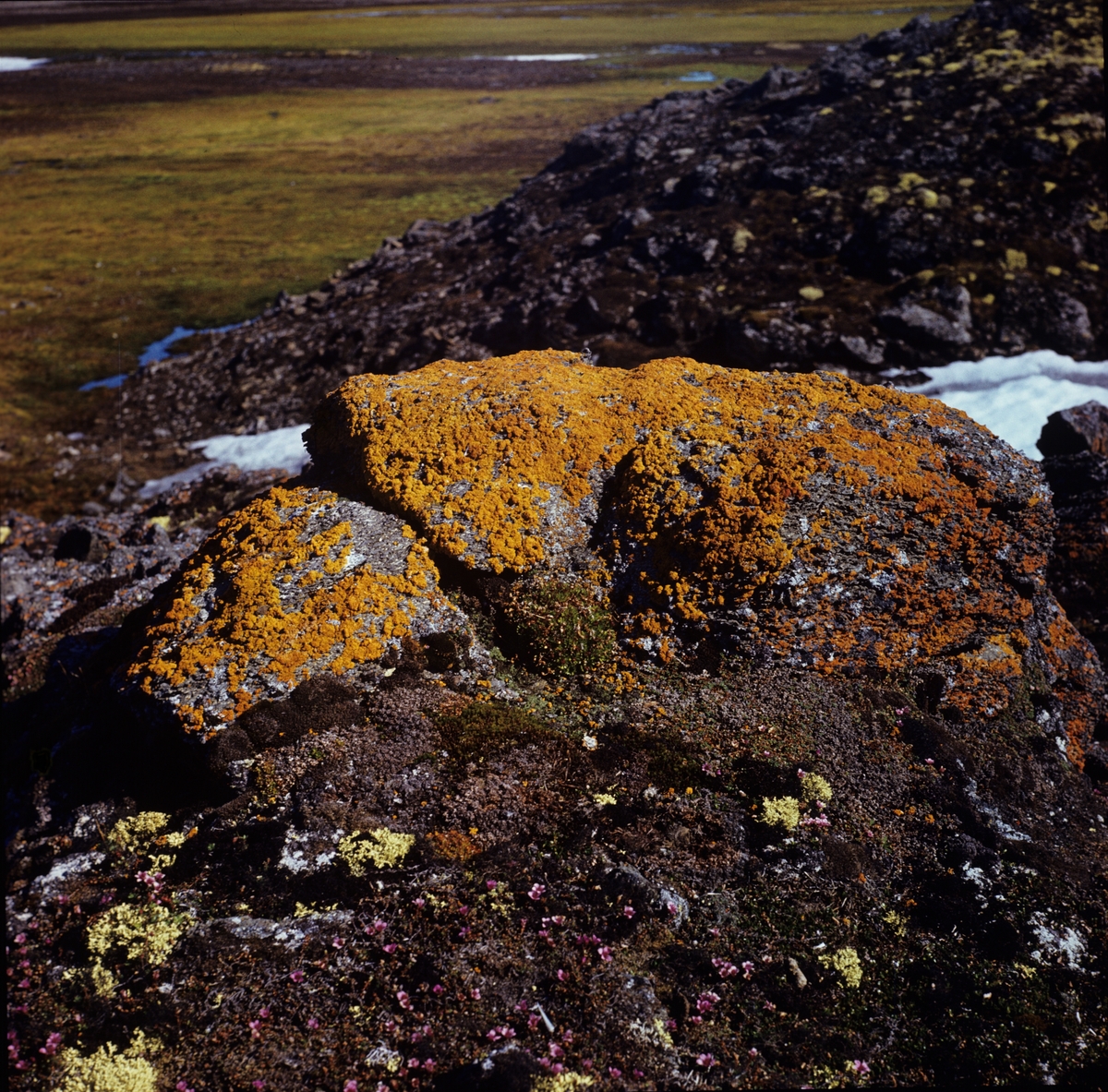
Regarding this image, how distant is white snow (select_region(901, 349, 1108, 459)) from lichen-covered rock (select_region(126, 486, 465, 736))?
60.9 feet

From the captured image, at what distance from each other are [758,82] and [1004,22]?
48.9ft

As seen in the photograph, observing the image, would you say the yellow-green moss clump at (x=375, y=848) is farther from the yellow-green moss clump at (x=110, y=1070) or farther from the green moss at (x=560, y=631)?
the green moss at (x=560, y=631)

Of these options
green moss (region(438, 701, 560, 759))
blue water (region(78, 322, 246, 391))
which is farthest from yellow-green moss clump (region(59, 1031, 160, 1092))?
blue water (region(78, 322, 246, 391))

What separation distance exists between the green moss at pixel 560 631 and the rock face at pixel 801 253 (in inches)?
776

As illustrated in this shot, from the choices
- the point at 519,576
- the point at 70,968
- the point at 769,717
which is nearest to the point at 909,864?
the point at 769,717

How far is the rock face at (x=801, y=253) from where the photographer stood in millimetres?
28812

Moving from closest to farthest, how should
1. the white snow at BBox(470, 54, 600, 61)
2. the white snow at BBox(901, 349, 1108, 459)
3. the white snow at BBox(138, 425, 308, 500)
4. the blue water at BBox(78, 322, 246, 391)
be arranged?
the white snow at BBox(901, 349, 1108, 459) < the white snow at BBox(138, 425, 308, 500) < the blue water at BBox(78, 322, 246, 391) < the white snow at BBox(470, 54, 600, 61)

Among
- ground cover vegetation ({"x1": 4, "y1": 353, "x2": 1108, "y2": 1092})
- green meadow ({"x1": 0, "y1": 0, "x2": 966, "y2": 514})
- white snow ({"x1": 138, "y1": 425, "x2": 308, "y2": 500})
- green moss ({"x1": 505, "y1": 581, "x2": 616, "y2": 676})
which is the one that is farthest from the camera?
green meadow ({"x1": 0, "y1": 0, "x2": 966, "y2": 514})

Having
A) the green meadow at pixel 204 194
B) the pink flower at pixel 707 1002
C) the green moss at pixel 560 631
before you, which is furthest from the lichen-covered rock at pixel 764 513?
the green meadow at pixel 204 194

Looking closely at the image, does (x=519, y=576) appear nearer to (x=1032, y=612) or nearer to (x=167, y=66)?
(x=1032, y=612)

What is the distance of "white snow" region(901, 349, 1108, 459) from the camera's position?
2264cm

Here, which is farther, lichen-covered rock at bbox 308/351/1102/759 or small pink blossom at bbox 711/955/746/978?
lichen-covered rock at bbox 308/351/1102/759

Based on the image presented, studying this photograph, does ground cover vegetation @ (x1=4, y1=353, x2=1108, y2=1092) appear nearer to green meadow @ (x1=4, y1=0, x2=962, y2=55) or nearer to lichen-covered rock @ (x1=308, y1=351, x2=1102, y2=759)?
lichen-covered rock @ (x1=308, y1=351, x2=1102, y2=759)

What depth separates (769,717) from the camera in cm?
1034
